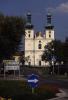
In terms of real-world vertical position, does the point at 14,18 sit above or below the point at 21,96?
above

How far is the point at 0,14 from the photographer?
62.8 metres

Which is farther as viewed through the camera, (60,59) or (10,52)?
(60,59)

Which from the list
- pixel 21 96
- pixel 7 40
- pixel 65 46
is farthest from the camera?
pixel 65 46

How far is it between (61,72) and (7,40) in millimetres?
25623

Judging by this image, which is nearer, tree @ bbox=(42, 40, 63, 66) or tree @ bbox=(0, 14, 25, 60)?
tree @ bbox=(0, 14, 25, 60)

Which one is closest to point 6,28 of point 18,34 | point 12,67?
point 18,34

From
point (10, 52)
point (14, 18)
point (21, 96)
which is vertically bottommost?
point (21, 96)

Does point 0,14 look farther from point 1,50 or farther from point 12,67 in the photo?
point 12,67

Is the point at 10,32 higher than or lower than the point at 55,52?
lower

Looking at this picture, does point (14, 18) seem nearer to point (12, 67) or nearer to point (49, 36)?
point (12, 67)

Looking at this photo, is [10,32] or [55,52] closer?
[10,32]

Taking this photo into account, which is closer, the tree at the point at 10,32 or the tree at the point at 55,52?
the tree at the point at 10,32

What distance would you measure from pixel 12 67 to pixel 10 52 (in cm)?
649

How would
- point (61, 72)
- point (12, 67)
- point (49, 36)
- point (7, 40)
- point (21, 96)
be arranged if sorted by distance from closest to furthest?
point (21, 96), point (12, 67), point (7, 40), point (61, 72), point (49, 36)
